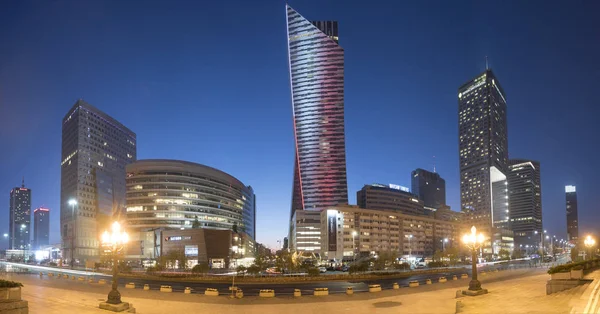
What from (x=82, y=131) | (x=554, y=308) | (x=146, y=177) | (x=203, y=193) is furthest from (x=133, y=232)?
(x=554, y=308)

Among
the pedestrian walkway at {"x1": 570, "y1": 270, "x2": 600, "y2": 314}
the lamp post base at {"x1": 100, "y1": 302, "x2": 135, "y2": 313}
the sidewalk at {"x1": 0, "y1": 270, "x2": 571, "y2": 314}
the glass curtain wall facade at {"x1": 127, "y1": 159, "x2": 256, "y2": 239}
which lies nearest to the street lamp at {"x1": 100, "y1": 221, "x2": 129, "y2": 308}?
the lamp post base at {"x1": 100, "y1": 302, "x2": 135, "y2": 313}

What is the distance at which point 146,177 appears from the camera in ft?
484

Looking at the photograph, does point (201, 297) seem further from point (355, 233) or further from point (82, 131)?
point (82, 131)

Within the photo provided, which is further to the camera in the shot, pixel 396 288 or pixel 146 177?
pixel 146 177

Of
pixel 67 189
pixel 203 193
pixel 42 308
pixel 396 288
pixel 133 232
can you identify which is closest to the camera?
pixel 42 308

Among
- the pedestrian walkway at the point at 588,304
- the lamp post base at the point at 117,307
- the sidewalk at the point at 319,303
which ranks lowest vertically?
the sidewalk at the point at 319,303

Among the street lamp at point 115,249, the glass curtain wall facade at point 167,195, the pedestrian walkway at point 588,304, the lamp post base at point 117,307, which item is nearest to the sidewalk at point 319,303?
the lamp post base at point 117,307

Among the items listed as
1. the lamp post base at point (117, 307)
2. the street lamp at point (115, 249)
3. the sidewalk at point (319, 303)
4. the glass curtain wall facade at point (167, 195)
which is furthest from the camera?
the glass curtain wall facade at point (167, 195)

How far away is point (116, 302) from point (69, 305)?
145 inches

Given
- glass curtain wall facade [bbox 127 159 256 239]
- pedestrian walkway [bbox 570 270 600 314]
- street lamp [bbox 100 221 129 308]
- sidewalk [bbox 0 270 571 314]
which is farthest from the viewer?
glass curtain wall facade [bbox 127 159 256 239]

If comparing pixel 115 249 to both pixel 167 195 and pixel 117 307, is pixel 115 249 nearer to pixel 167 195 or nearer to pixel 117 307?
pixel 117 307

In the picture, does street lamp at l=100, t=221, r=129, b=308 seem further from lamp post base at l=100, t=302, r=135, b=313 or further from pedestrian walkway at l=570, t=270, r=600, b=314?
pedestrian walkway at l=570, t=270, r=600, b=314

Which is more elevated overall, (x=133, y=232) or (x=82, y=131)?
(x=82, y=131)

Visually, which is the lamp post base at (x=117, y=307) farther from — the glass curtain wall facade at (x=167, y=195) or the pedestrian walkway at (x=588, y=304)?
the glass curtain wall facade at (x=167, y=195)
